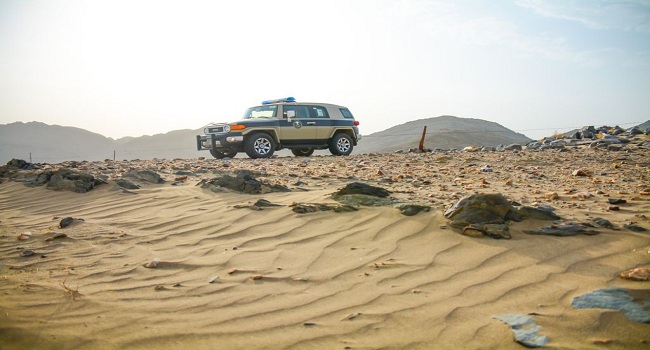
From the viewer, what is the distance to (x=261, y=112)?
15102mm

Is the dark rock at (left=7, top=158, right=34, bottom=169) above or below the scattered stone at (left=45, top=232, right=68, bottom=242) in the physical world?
above

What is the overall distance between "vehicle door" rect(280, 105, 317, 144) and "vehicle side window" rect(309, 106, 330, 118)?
0.34 feet

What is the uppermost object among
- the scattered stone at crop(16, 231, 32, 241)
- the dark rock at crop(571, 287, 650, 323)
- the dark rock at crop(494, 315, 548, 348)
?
the scattered stone at crop(16, 231, 32, 241)

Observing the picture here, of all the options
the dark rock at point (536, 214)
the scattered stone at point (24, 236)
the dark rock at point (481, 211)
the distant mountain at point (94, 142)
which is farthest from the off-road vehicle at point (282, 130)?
the distant mountain at point (94, 142)

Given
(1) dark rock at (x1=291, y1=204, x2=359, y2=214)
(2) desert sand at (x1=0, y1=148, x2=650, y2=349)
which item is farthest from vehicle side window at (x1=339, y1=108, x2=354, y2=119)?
Result: (1) dark rock at (x1=291, y1=204, x2=359, y2=214)

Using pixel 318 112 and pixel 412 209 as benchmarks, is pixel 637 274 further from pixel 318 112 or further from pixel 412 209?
pixel 318 112

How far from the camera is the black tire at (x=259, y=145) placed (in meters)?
14.5

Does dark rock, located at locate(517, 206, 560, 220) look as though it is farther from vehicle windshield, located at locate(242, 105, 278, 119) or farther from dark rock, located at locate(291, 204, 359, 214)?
vehicle windshield, located at locate(242, 105, 278, 119)

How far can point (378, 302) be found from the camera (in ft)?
10.5

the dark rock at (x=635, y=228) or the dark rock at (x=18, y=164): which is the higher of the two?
the dark rock at (x=18, y=164)

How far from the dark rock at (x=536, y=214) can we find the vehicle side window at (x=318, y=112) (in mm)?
11025

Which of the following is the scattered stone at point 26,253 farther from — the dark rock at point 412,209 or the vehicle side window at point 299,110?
the vehicle side window at point 299,110

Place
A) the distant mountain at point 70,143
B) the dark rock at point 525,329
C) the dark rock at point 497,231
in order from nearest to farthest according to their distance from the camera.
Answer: the dark rock at point 525,329
the dark rock at point 497,231
the distant mountain at point 70,143

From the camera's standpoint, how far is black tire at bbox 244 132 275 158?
572 inches
